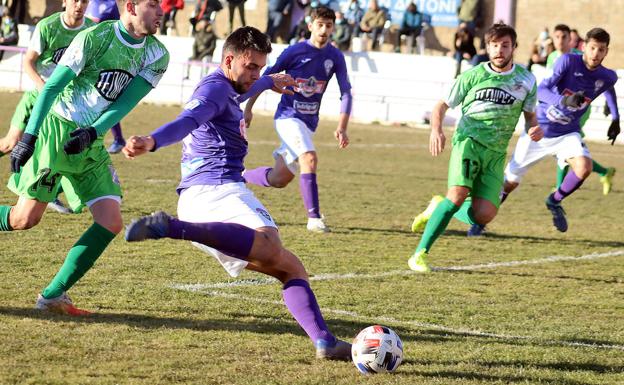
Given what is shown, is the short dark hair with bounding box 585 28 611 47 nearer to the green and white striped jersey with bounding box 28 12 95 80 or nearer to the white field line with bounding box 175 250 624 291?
the white field line with bounding box 175 250 624 291

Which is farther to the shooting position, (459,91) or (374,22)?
(374,22)

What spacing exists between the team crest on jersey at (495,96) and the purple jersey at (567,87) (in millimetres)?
2544

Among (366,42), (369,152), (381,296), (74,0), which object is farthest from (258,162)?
(366,42)

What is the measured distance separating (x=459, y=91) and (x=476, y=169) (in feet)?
2.11

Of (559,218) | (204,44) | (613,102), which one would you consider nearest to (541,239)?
(559,218)

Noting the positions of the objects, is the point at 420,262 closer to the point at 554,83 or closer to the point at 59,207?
the point at 554,83

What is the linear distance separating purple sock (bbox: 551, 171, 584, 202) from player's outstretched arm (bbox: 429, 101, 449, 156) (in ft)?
10.9

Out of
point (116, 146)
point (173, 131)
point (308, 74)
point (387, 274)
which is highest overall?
point (173, 131)

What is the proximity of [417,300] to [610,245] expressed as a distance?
4.10m

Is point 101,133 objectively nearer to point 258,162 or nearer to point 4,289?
point 4,289

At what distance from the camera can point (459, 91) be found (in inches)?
358

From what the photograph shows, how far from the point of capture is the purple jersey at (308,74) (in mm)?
11227

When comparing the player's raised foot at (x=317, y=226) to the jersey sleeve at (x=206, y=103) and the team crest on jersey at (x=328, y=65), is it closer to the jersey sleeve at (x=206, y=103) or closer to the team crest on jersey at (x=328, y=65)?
the team crest on jersey at (x=328, y=65)

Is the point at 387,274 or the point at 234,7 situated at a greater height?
the point at 387,274
